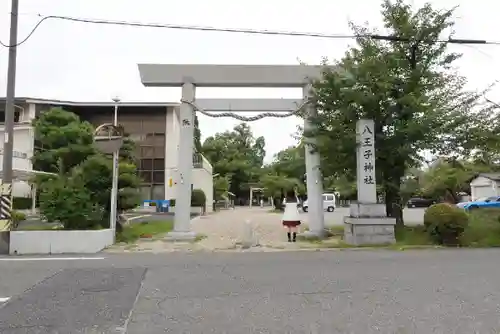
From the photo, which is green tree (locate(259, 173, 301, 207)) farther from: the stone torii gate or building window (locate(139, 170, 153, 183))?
the stone torii gate

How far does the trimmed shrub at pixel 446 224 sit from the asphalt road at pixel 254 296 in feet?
8.78

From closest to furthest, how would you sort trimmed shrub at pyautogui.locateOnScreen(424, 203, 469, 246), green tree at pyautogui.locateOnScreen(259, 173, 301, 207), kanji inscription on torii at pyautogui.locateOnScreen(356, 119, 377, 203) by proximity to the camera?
trimmed shrub at pyautogui.locateOnScreen(424, 203, 469, 246)
kanji inscription on torii at pyautogui.locateOnScreen(356, 119, 377, 203)
green tree at pyautogui.locateOnScreen(259, 173, 301, 207)

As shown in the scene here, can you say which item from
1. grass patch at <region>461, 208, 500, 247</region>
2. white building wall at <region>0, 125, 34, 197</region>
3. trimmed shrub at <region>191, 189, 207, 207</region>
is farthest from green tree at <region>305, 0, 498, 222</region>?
white building wall at <region>0, 125, 34, 197</region>

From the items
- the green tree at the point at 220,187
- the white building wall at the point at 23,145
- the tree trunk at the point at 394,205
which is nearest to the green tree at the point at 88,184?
the tree trunk at the point at 394,205

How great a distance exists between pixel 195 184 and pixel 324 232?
1988cm

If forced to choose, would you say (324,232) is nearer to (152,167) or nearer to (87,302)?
(87,302)

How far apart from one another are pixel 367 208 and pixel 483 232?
3972 millimetres

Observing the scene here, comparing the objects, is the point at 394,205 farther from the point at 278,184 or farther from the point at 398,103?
the point at 278,184

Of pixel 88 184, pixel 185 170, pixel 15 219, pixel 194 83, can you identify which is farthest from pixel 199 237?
pixel 15 219

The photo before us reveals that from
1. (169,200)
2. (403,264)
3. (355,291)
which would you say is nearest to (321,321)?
(355,291)

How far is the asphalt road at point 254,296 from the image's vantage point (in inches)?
174

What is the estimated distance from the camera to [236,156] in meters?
59.3

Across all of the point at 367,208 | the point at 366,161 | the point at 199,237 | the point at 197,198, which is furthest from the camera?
the point at 197,198

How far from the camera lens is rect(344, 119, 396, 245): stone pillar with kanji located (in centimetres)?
1204
